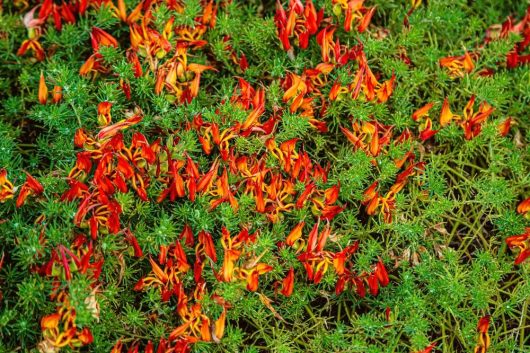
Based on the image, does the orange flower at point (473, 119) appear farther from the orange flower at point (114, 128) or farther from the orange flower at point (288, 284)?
the orange flower at point (114, 128)

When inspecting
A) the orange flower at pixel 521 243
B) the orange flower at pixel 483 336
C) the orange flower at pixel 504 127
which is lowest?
the orange flower at pixel 483 336

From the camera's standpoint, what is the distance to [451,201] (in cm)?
282

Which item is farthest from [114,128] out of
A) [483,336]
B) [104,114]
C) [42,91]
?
[483,336]

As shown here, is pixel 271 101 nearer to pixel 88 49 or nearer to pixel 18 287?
pixel 88 49

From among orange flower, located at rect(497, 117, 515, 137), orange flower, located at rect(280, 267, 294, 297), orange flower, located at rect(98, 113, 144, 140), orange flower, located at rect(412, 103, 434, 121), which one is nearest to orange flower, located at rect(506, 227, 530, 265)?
orange flower, located at rect(497, 117, 515, 137)

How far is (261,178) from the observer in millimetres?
2648

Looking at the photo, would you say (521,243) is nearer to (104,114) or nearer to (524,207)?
(524,207)

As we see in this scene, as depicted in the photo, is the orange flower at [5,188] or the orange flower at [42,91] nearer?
the orange flower at [5,188]

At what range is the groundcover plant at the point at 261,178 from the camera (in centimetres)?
248

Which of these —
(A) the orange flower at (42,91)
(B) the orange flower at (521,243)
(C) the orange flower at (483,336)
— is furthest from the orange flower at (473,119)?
(A) the orange flower at (42,91)

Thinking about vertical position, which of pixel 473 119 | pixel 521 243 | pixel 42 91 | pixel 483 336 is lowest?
pixel 483 336

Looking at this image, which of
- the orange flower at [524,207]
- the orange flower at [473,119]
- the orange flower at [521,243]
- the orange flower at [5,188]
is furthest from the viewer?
the orange flower at [473,119]

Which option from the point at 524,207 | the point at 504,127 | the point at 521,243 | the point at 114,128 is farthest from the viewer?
the point at 504,127

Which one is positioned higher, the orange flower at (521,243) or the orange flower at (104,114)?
the orange flower at (104,114)
